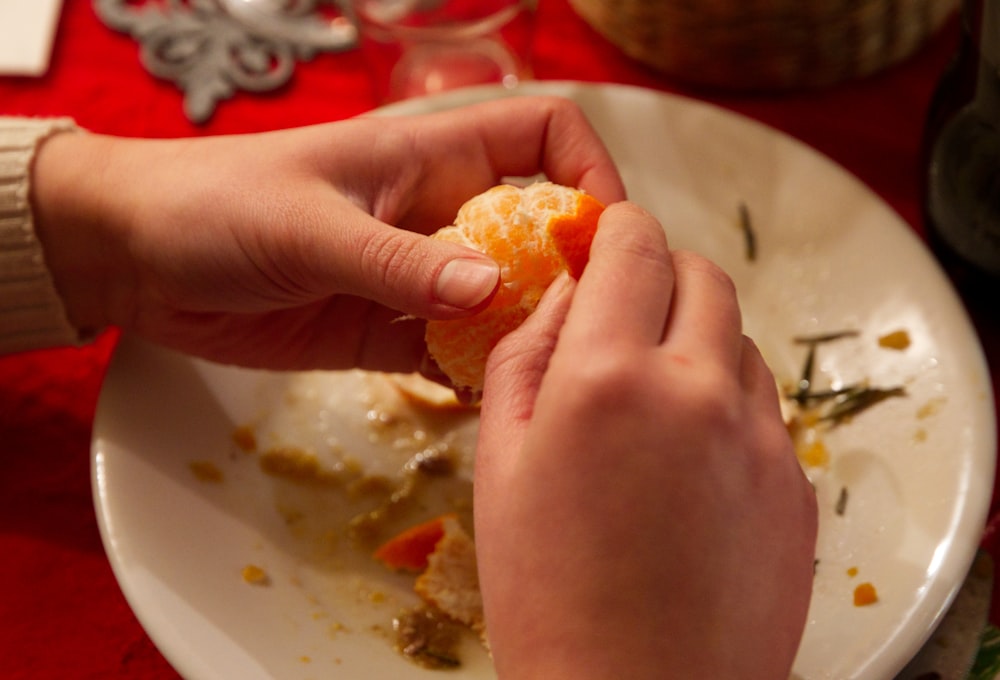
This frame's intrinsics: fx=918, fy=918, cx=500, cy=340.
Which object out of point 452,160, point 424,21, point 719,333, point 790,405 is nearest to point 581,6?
point 424,21

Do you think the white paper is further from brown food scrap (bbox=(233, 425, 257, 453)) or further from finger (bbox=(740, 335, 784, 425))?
finger (bbox=(740, 335, 784, 425))

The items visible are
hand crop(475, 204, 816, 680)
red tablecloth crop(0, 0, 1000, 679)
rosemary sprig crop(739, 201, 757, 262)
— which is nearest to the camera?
hand crop(475, 204, 816, 680)

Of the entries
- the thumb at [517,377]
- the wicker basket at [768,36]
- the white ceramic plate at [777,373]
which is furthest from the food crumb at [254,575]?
the wicker basket at [768,36]

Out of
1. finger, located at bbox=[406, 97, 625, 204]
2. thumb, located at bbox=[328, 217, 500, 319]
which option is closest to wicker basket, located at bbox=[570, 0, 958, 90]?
finger, located at bbox=[406, 97, 625, 204]

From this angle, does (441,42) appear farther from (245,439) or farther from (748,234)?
(245,439)

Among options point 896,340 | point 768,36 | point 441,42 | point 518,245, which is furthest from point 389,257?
point 441,42

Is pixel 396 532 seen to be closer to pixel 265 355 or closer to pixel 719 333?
pixel 265 355

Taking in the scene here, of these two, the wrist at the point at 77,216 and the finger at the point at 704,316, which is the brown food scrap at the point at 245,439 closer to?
the wrist at the point at 77,216
